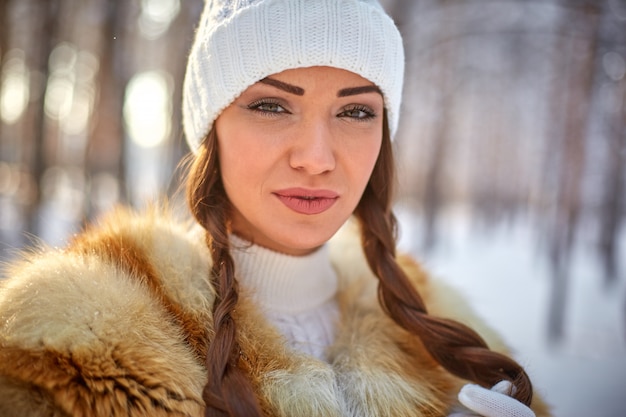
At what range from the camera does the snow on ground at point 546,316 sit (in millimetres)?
3818

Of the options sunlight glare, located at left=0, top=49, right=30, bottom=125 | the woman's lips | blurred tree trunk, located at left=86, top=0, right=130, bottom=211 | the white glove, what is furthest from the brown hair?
sunlight glare, located at left=0, top=49, right=30, bottom=125

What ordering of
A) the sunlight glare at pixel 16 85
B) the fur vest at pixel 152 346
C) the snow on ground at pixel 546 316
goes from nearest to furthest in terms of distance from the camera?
1. the fur vest at pixel 152 346
2. the snow on ground at pixel 546 316
3. the sunlight glare at pixel 16 85

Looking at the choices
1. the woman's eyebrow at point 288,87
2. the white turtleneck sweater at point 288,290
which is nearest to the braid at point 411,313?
the white turtleneck sweater at point 288,290

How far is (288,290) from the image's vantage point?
1.59 m

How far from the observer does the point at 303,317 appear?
1606 mm

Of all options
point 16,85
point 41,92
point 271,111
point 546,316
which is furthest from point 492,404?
point 16,85

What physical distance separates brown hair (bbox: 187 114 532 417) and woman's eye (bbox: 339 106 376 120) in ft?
0.58

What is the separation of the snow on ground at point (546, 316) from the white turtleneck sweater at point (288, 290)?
540mm

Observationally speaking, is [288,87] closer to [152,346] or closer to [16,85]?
[152,346]

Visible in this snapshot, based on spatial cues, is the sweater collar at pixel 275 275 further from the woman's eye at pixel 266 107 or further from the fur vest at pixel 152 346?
the woman's eye at pixel 266 107

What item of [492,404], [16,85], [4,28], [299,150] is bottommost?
[492,404]

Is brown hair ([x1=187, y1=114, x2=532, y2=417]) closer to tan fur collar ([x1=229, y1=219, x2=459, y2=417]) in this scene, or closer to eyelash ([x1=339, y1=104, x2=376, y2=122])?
tan fur collar ([x1=229, y1=219, x2=459, y2=417])

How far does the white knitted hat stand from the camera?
1.32 m

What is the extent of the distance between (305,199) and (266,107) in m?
0.29
